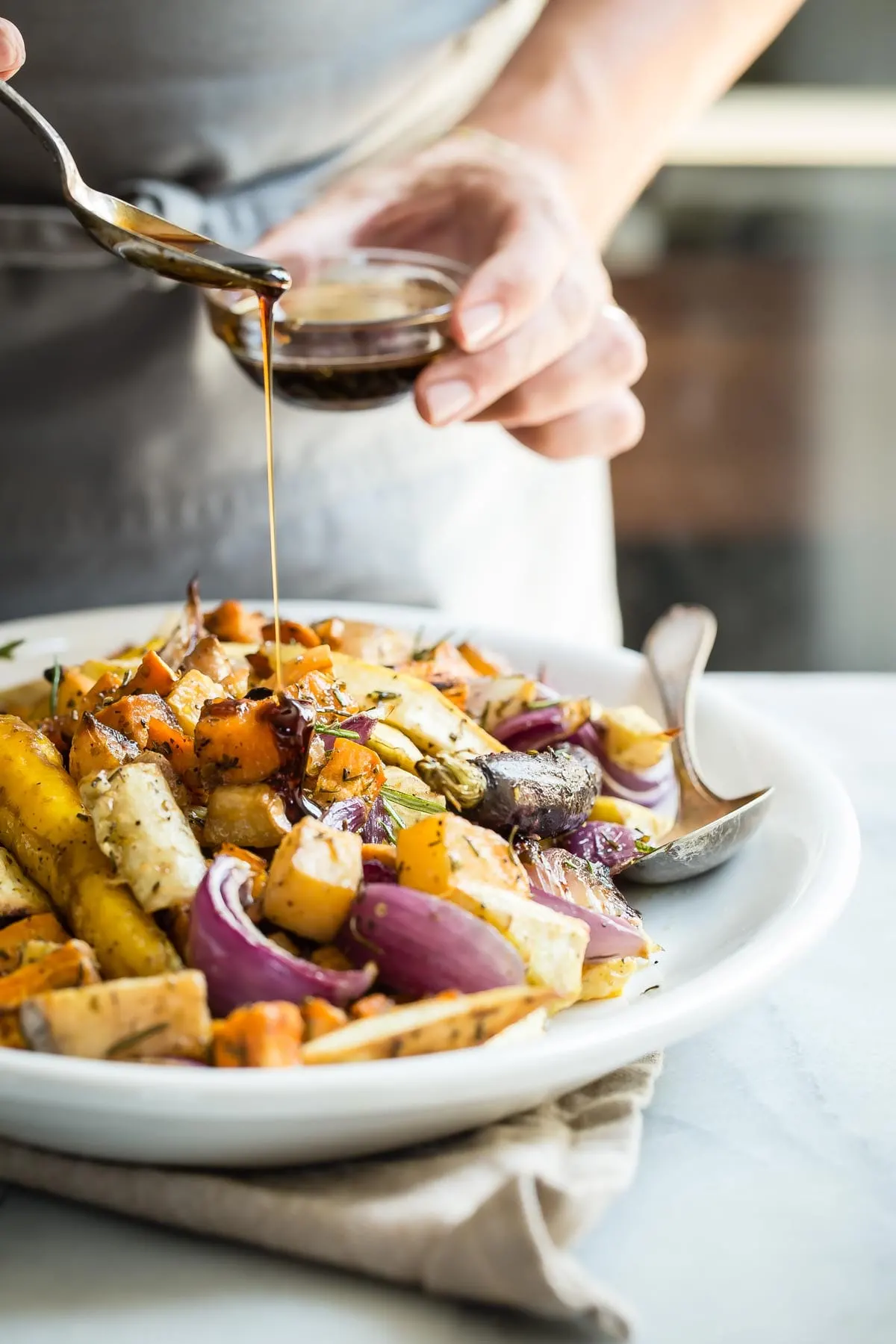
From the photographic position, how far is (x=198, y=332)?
239cm

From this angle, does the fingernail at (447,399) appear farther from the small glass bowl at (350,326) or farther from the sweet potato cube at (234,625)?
the sweet potato cube at (234,625)

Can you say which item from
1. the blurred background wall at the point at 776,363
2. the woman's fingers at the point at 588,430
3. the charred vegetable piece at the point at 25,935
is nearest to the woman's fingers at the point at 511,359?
the woman's fingers at the point at 588,430

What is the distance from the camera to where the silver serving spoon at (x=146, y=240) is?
1.35 m

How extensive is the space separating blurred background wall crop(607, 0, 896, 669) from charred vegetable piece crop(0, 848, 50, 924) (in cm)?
462

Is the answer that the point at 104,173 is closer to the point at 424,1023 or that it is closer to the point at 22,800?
the point at 22,800

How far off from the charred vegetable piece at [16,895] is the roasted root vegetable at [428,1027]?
33 centimetres

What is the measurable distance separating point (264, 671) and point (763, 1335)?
914 millimetres

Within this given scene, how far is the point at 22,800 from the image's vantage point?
4.24 feet

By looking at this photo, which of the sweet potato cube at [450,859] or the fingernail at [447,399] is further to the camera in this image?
the fingernail at [447,399]

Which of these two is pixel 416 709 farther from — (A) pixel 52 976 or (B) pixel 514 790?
(A) pixel 52 976

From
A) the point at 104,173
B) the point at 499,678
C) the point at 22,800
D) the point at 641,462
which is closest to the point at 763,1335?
the point at 22,800

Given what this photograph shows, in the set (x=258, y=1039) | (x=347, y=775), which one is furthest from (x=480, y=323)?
(x=258, y=1039)

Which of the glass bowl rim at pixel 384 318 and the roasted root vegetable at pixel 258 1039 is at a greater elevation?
the glass bowl rim at pixel 384 318

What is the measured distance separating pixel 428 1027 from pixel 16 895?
16.0 inches
